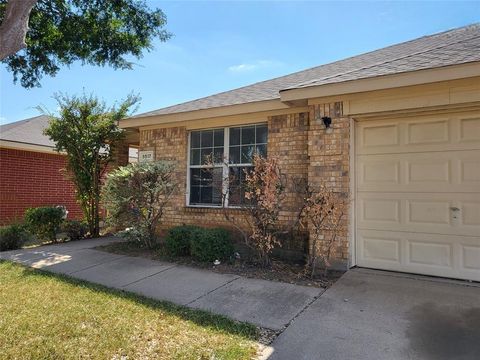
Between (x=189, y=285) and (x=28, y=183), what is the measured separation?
34.0 ft

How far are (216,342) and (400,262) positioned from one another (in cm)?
350

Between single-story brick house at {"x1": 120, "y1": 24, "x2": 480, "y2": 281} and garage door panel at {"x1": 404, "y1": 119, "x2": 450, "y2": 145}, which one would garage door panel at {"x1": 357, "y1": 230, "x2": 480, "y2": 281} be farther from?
garage door panel at {"x1": 404, "y1": 119, "x2": 450, "y2": 145}

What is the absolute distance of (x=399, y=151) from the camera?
539 centimetres

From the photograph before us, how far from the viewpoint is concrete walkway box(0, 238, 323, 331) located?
4.04 metres

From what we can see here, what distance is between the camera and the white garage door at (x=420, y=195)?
491 cm

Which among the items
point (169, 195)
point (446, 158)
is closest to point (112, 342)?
point (169, 195)

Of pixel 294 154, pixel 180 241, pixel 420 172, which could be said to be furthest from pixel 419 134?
pixel 180 241

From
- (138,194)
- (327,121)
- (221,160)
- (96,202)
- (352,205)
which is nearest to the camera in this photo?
(352,205)

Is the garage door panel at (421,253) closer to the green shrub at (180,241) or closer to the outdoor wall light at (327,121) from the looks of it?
the outdoor wall light at (327,121)

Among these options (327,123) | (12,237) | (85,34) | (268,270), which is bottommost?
(268,270)

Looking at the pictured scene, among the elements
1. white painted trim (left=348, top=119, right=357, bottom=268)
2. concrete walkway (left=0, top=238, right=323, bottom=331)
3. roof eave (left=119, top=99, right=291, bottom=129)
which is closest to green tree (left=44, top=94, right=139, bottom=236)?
roof eave (left=119, top=99, right=291, bottom=129)

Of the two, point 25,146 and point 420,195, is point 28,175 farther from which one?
point 420,195

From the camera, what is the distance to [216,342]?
3.27 metres

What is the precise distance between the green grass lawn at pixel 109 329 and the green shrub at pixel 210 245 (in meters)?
1.76
